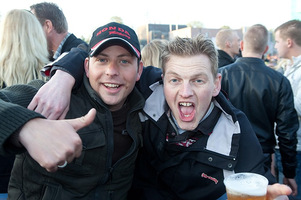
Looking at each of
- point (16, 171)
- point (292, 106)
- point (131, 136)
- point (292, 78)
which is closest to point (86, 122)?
point (131, 136)

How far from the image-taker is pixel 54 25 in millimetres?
4297

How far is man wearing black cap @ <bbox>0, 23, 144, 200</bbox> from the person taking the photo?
5.81 feet

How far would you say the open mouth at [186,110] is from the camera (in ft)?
7.19

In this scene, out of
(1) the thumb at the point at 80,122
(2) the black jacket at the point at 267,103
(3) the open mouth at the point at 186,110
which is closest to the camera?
A: (1) the thumb at the point at 80,122

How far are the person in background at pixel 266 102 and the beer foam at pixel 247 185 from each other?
1.90 metres

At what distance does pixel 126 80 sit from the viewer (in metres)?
2.08

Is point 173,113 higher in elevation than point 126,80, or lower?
lower

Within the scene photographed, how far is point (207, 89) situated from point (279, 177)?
106 inches

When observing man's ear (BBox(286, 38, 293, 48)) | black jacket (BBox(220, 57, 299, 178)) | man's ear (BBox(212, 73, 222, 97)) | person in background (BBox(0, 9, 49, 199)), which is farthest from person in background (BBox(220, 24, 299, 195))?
person in background (BBox(0, 9, 49, 199))

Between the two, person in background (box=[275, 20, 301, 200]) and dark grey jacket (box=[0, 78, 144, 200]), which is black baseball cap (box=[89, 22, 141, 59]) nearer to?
dark grey jacket (box=[0, 78, 144, 200])

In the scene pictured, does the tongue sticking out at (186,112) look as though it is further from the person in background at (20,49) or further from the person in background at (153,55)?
the person in background at (153,55)

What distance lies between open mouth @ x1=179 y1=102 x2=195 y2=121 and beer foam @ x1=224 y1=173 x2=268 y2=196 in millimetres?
756

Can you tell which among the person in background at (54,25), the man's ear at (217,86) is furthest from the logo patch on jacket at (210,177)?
the person in background at (54,25)

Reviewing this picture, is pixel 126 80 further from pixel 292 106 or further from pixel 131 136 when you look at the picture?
pixel 292 106
